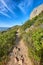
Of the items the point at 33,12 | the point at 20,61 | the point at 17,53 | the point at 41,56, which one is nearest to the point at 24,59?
the point at 20,61

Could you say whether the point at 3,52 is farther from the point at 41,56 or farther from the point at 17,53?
the point at 41,56

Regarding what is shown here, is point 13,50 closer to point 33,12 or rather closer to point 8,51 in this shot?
point 8,51

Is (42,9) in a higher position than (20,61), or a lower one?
higher

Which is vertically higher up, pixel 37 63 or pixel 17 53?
pixel 17 53

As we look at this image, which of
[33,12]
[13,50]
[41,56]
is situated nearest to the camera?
[41,56]

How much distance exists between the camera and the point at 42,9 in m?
43.6

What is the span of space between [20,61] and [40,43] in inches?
113

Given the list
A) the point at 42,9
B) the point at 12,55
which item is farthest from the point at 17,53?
the point at 42,9

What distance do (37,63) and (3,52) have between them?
5261 mm

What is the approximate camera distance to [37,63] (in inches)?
539

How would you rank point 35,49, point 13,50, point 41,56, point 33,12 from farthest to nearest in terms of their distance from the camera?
point 33,12
point 13,50
point 35,49
point 41,56

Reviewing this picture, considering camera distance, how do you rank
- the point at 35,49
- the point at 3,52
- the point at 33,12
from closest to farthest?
the point at 35,49, the point at 3,52, the point at 33,12

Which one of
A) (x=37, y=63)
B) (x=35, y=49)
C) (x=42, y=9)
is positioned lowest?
(x=37, y=63)

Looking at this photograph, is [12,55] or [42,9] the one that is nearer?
[12,55]
